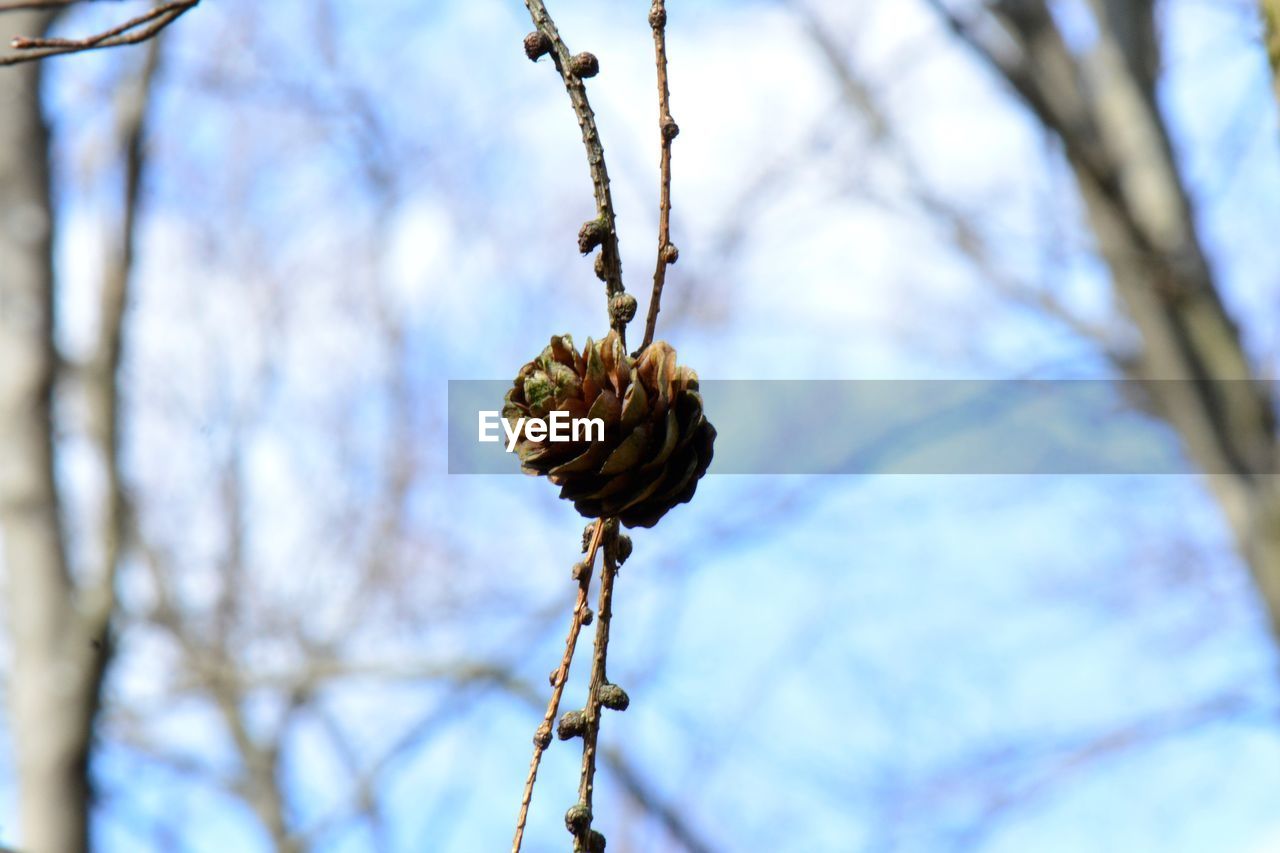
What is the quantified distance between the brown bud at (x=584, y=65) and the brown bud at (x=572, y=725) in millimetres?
286

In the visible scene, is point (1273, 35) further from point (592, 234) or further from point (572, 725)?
point (572, 725)

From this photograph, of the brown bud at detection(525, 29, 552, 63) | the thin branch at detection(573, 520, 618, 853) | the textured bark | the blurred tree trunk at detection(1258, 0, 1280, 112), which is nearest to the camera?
the thin branch at detection(573, 520, 618, 853)

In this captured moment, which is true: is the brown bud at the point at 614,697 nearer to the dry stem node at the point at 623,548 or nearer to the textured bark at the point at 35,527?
the dry stem node at the point at 623,548

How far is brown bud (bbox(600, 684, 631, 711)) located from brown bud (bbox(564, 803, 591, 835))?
44mm

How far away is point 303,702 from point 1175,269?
276cm

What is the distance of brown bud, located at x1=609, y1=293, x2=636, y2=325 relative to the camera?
0.52 m

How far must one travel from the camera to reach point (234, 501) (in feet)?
13.5

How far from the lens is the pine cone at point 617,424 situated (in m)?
0.55

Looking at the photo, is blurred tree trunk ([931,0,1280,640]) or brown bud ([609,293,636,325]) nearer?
brown bud ([609,293,636,325])

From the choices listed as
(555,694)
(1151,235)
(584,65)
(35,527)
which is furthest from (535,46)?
(1151,235)

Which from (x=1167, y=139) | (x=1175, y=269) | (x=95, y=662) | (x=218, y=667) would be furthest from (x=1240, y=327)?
(x=218, y=667)

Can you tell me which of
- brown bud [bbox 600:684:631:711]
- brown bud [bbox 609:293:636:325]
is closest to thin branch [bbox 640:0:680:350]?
brown bud [bbox 609:293:636:325]

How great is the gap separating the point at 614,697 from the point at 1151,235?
2.58 meters

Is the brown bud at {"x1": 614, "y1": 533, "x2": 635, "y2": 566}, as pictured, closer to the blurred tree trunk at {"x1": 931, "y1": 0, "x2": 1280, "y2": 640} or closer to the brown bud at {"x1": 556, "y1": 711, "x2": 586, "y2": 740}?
the brown bud at {"x1": 556, "y1": 711, "x2": 586, "y2": 740}
